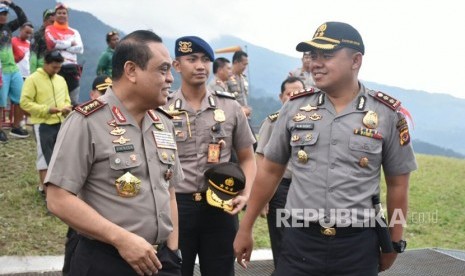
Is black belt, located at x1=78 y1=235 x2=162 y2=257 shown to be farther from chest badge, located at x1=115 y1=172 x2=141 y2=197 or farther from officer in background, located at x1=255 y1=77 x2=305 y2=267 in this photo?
officer in background, located at x1=255 y1=77 x2=305 y2=267

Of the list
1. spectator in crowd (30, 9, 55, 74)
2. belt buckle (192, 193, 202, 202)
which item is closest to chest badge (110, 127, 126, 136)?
belt buckle (192, 193, 202, 202)

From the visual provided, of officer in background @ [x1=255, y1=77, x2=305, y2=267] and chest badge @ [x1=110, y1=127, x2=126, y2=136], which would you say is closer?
chest badge @ [x1=110, y1=127, x2=126, y2=136]

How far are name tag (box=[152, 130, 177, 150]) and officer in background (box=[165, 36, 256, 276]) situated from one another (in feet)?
3.27

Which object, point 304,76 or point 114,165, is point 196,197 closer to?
Answer: point 114,165

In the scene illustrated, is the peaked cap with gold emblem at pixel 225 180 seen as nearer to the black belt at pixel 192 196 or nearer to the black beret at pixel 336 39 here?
the black belt at pixel 192 196

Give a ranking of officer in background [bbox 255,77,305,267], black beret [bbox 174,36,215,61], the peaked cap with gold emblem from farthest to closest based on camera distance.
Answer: officer in background [bbox 255,77,305,267] → black beret [bbox 174,36,215,61] → the peaked cap with gold emblem

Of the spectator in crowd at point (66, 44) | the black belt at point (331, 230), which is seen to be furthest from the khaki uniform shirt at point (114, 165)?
the spectator in crowd at point (66, 44)

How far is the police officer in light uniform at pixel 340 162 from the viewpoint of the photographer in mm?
2816

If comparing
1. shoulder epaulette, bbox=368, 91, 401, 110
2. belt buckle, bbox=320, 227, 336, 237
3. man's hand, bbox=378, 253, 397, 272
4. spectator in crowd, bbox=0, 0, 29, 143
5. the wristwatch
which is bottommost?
spectator in crowd, bbox=0, 0, 29, 143

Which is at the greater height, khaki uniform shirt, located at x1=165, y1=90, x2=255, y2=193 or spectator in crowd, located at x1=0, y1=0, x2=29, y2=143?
khaki uniform shirt, located at x1=165, y1=90, x2=255, y2=193

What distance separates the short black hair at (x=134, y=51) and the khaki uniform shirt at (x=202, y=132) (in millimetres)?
1203

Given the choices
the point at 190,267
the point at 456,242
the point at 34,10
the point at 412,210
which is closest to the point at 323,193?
the point at 190,267

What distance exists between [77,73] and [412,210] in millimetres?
5818

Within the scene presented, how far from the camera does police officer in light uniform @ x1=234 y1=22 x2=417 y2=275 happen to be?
282cm
